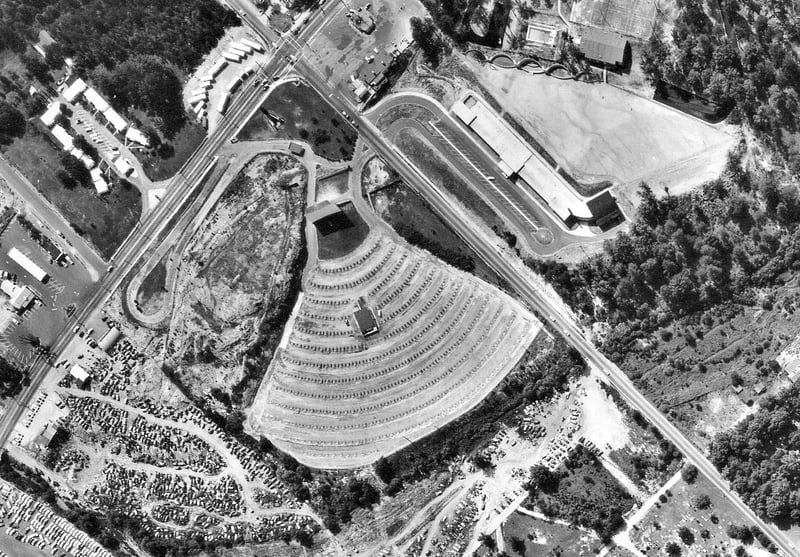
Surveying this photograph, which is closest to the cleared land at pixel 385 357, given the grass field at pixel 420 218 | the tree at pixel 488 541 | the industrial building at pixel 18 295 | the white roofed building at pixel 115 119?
the grass field at pixel 420 218

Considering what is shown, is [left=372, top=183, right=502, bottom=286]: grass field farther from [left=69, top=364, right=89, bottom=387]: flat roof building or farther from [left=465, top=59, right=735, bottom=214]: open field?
[left=69, top=364, right=89, bottom=387]: flat roof building

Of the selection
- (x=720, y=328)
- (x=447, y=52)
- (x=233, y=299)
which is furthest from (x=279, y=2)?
(x=720, y=328)

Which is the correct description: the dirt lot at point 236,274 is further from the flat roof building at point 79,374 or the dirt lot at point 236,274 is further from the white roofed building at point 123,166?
the white roofed building at point 123,166

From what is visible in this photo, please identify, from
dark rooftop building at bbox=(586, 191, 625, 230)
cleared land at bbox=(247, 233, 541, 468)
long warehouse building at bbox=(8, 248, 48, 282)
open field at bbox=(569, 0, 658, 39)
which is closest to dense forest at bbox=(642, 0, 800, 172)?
open field at bbox=(569, 0, 658, 39)

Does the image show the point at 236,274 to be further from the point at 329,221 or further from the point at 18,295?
the point at 18,295

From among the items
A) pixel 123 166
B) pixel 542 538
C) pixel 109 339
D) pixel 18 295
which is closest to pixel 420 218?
pixel 123 166

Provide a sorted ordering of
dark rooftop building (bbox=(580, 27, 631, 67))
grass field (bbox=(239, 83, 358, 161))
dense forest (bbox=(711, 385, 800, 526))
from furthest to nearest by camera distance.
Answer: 1. grass field (bbox=(239, 83, 358, 161))
2. dark rooftop building (bbox=(580, 27, 631, 67))
3. dense forest (bbox=(711, 385, 800, 526))
